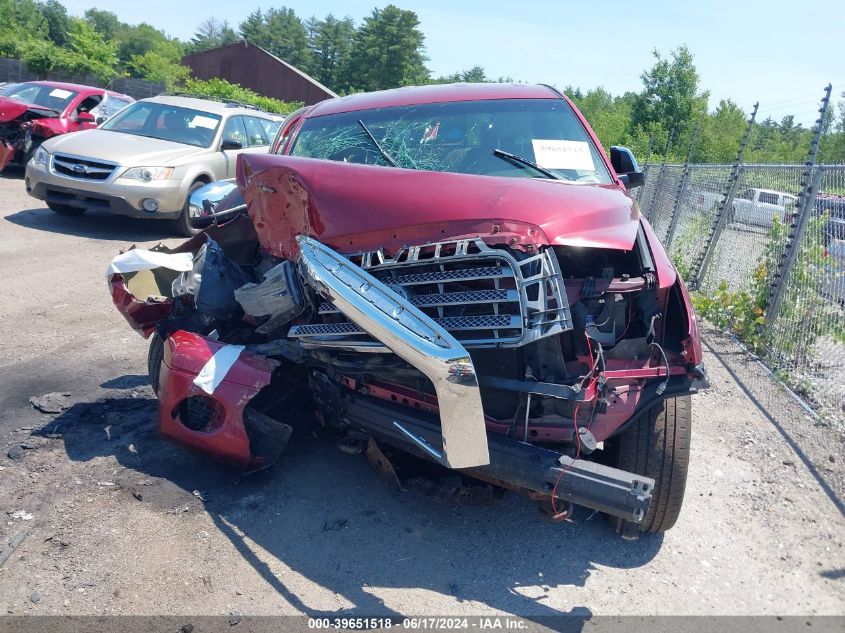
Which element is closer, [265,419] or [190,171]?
[265,419]

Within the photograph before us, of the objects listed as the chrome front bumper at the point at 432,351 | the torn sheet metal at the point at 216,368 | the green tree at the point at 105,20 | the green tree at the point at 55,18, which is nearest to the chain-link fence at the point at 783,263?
the chrome front bumper at the point at 432,351

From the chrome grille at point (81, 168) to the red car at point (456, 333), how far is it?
18.5 ft

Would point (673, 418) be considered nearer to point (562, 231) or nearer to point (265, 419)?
point (562, 231)

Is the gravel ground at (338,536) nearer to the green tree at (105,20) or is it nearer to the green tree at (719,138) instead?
the green tree at (719,138)

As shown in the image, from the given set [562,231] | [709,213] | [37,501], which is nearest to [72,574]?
[37,501]

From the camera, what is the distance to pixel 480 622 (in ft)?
8.98

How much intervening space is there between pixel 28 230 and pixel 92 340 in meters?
4.45

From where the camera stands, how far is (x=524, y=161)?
158 inches

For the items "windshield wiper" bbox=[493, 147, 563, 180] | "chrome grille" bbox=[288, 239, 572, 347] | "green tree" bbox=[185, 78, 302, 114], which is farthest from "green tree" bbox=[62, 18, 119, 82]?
"chrome grille" bbox=[288, 239, 572, 347]

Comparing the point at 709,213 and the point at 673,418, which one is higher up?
the point at 709,213

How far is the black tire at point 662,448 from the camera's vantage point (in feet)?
10.4

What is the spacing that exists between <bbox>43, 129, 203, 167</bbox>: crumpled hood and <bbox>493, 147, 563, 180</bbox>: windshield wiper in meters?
6.29

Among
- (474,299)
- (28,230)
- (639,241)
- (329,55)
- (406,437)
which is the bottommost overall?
(28,230)

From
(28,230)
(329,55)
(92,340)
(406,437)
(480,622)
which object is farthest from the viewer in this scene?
(329,55)
